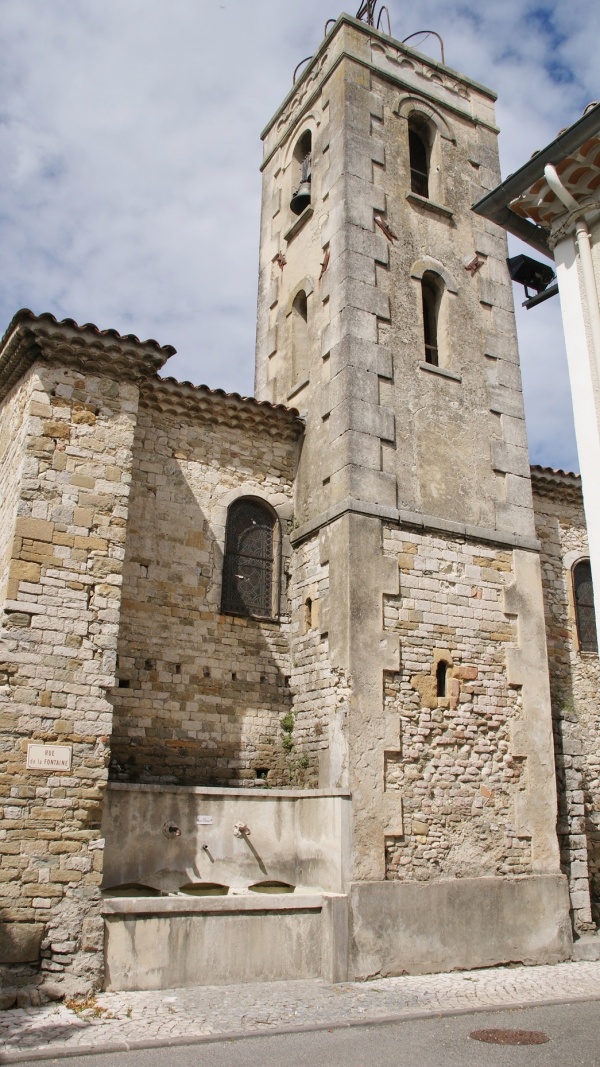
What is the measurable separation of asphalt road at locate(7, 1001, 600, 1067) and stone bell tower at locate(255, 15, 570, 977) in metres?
1.81

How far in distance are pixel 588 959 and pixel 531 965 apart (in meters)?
0.94

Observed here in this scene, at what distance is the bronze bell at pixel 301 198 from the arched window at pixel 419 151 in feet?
5.54

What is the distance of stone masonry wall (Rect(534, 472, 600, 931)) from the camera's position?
441 inches

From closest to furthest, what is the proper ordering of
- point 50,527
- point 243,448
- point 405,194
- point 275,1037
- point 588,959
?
point 275,1037 < point 50,527 < point 588,959 < point 243,448 < point 405,194

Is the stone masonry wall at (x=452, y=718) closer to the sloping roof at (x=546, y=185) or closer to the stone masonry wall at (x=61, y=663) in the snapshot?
the stone masonry wall at (x=61, y=663)

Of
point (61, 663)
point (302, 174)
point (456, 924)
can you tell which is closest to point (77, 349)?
point (61, 663)

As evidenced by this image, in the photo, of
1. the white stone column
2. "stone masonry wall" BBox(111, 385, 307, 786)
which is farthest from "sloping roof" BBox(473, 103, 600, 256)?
"stone masonry wall" BBox(111, 385, 307, 786)

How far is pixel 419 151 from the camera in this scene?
560 inches

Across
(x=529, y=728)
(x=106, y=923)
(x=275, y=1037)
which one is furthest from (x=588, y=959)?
(x=106, y=923)

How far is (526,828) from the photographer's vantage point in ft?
34.4

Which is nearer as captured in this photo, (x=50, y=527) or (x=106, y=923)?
(x=106, y=923)

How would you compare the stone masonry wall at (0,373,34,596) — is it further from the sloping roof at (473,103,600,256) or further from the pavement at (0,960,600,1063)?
the sloping roof at (473,103,600,256)

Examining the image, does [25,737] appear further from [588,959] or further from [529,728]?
[588,959]

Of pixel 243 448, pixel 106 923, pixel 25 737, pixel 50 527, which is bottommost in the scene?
pixel 106 923
